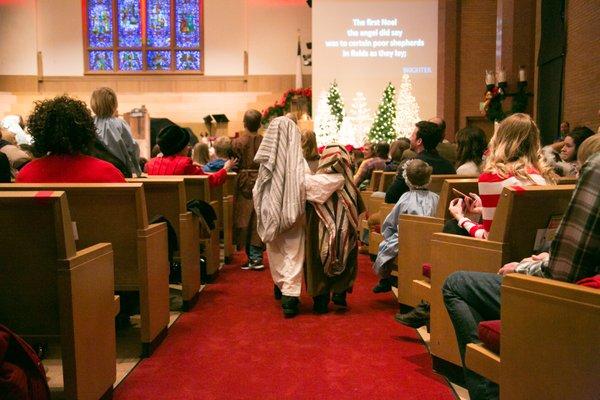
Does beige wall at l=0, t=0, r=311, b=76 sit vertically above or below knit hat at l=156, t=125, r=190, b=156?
above

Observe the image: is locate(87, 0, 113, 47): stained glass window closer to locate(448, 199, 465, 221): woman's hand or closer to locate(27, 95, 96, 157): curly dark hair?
locate(27, 95, 96, 157): curly dark hair

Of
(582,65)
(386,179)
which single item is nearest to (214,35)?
(582,65)

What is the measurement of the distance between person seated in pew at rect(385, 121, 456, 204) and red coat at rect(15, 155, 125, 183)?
7.34 feet

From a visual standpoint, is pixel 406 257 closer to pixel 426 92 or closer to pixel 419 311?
pixel 419 311

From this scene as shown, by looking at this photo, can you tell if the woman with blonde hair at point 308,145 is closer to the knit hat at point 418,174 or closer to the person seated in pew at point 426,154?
the person seated in pew at point 426,154

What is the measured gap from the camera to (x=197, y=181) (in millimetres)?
4637

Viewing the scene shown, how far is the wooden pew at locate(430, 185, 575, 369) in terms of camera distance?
2312 mm

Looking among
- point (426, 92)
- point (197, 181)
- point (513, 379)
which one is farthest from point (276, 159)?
point (426, 92)

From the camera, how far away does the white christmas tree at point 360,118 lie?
38.8 feet

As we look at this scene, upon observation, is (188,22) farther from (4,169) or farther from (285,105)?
(4,169)

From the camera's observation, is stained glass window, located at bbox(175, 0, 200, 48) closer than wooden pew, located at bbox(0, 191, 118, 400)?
No

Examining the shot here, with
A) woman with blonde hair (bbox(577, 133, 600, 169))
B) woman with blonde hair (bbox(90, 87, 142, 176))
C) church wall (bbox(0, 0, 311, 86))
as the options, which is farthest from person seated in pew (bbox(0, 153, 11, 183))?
church wall (bbox(0, 0, 311, 86))

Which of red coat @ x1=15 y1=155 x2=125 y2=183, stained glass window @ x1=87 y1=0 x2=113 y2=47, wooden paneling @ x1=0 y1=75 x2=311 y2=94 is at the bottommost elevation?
red coat @ x1=15 y1=155 x2=125 y2=183

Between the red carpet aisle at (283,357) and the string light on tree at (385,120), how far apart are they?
703cm
